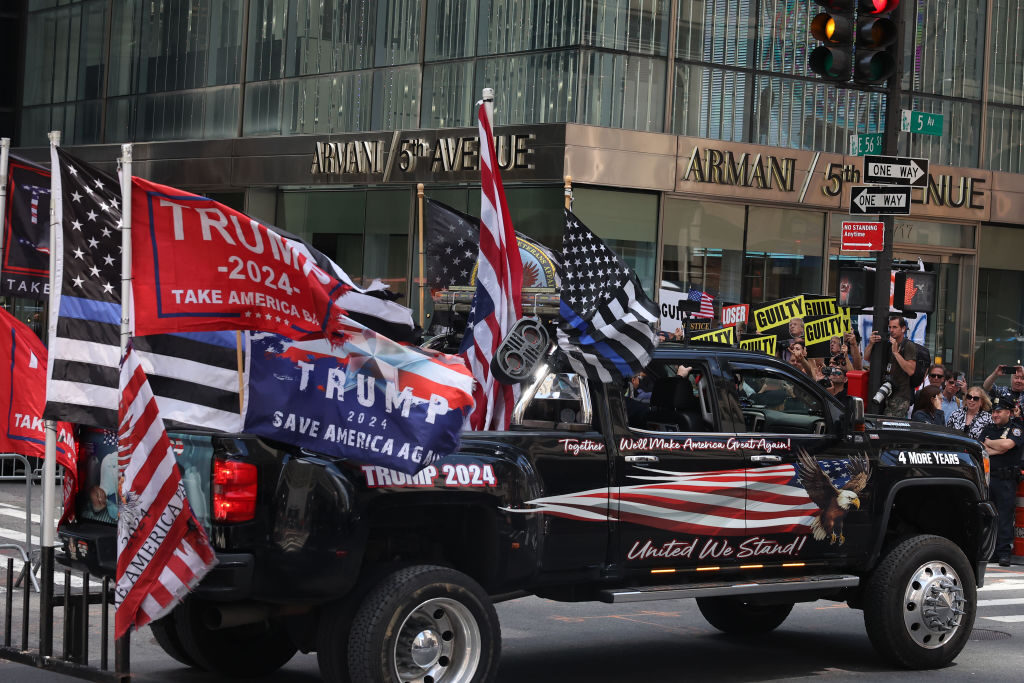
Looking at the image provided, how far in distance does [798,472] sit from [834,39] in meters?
5.68

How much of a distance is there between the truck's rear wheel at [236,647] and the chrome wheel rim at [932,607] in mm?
3844

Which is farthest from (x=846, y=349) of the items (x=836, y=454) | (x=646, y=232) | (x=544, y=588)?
(x=544, y=588)

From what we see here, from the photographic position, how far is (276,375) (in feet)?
23.1

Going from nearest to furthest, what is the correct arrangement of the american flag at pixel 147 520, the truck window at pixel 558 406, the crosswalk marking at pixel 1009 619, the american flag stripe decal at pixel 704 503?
the american flag at pixel 147 520
the american flag stripe decal at pixel 704 503
the truck window at pixel 558 406
the crosswalk marking at pixel 1009 619

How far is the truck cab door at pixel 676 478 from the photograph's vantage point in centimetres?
856

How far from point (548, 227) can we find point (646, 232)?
1704 mm

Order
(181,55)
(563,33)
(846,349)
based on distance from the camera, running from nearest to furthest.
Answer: (846,349) < (563,33) < (181,55)

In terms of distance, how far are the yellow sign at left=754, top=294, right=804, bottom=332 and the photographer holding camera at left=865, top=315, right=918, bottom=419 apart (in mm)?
1296

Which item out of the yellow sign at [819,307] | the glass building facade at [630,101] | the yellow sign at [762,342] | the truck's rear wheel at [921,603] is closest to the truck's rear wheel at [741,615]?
the truck's rear wheel at [921,603]

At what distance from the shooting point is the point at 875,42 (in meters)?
13.7

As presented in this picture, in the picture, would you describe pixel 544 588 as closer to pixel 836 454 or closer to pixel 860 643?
pixel 836 454

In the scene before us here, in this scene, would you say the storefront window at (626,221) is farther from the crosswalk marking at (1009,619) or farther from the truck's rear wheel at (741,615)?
the truck's rear wheel at (741,615)

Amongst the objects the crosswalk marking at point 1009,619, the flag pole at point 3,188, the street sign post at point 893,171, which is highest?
the street sign post at point 893,171

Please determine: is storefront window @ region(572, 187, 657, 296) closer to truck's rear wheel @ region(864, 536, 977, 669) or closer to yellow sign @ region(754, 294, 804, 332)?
yellow sign @ region(754, 294, 804, 332)
